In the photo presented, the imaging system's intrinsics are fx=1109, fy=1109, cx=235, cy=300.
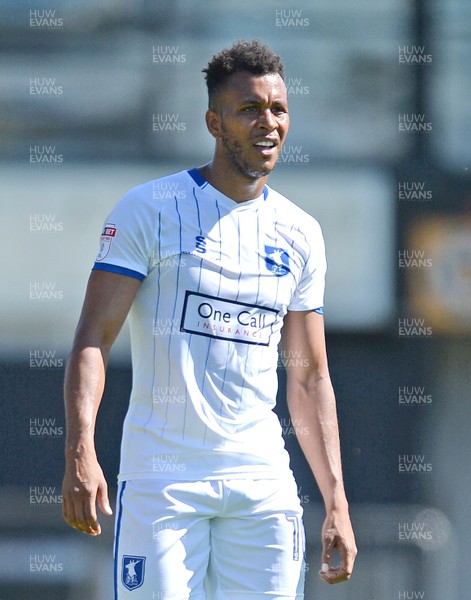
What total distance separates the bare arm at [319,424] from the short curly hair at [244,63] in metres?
0.63

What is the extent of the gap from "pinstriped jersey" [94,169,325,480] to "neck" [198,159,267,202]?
8cm

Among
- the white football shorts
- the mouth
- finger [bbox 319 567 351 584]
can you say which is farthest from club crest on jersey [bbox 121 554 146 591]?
the mouth

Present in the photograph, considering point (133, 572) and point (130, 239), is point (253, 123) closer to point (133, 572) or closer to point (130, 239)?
point (130, 239)

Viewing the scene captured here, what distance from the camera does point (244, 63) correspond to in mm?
2863

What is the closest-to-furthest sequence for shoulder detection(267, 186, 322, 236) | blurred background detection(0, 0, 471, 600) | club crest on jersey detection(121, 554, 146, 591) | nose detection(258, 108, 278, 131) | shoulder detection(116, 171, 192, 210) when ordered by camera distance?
1. club crest on jersey detection(121, 554, 146, 591)
2. shoulder detection(116, 171, 192, 210)
3. nose detection(258, 108, 278, 131)
4. shoulder detection(267, 186, 322, 236)
5. blurred background detection(0, 0, 471, 600)

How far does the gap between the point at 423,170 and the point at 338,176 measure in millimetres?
337

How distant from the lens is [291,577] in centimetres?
270

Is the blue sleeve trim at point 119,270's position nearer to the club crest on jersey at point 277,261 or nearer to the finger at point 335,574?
the club crest on jersey at point 277,261

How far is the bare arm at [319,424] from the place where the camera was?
2783mm

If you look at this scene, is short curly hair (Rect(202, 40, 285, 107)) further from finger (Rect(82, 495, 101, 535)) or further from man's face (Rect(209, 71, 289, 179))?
finger (Rect(82, 495, 101, 535))

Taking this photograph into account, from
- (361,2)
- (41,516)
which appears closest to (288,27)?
(361,2)

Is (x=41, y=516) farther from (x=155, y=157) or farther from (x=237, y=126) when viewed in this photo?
(x=237, y=126)

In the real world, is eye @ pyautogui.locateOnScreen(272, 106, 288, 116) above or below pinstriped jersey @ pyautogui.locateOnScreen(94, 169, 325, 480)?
above

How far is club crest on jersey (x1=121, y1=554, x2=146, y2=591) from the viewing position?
2.57m
